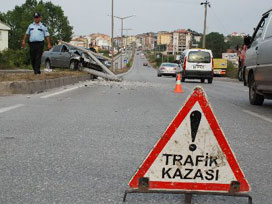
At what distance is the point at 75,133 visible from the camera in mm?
5539

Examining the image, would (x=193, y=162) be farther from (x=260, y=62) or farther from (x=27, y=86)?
(x=27, y=86)

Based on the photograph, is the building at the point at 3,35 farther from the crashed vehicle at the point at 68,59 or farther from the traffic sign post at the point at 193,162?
the traffic sign post at the point at 193,162

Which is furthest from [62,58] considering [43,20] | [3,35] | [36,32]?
[43,20]

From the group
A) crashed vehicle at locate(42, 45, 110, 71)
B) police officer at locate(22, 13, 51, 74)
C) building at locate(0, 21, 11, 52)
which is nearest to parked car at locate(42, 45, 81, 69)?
crashed vehicle at locate(42, 45, 110, 71)

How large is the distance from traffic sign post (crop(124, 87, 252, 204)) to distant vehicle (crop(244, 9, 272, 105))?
215 inches

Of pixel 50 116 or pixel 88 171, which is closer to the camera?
pixel 88 171

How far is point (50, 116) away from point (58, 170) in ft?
11.5

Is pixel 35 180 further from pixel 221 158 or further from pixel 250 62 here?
pixel 250 62

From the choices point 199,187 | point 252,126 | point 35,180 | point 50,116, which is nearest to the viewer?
point 199,187

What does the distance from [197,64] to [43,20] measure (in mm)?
61168

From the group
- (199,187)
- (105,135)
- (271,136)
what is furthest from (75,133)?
(199,187)

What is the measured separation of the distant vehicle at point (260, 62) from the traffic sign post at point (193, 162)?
5.47 m

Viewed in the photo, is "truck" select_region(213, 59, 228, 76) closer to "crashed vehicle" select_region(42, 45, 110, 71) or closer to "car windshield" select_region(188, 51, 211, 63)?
"car windshield" select_region(188, 51, 211, 63)

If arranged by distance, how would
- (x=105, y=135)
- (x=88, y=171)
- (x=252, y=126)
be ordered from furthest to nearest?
(x=252, y=126) < (x=105, y=135) < (x=88, y=171)
